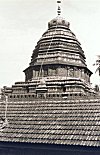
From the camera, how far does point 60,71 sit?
3956cm

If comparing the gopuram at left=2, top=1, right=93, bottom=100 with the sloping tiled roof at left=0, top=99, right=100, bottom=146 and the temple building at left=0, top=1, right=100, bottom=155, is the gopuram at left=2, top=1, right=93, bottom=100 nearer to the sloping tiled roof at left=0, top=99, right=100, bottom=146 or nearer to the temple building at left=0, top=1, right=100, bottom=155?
the temple building at left=0, top=1, right=100, bottom=155

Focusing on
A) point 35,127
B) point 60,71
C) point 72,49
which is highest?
point 72,49

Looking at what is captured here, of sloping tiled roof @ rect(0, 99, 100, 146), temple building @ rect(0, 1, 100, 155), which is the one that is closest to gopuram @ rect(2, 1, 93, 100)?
temple building @ rect(0, 1, 100, 155)

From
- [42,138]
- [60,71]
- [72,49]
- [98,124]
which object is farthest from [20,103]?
[72,49]

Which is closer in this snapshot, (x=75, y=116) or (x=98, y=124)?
(x=98, y=124)

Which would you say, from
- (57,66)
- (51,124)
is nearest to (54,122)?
(51,124)

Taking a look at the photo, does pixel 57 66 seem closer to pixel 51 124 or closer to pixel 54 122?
pixel 54 122

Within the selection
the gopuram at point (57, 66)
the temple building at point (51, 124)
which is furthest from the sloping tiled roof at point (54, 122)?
the gopuram at point (57, 66)

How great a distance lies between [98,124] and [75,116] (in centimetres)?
211

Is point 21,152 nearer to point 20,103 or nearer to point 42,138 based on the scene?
point 42,138

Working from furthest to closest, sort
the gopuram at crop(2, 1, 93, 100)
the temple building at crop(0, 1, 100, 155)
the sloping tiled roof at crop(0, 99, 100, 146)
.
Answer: the gopuram at crop(2, 1, 93, 100) → the sloping tiled roof at crop(0, 99, 100, 146) → the temple building at crop(0, 1, 100, 155)

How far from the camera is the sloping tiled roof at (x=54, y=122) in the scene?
20.4 meters

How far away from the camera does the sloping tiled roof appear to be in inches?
804

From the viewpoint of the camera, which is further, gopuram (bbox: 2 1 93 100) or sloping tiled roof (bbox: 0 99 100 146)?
gopuram (bbox: 2 1 93 100)
